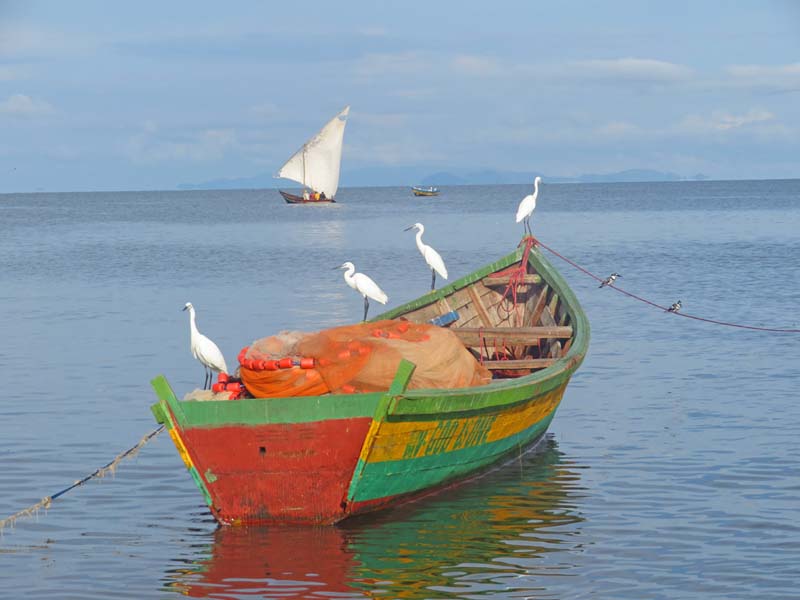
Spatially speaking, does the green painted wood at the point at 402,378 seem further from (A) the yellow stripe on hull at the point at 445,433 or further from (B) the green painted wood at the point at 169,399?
(B) the green painted wood at the point at 169,399

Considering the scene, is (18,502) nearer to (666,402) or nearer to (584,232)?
(666,402)

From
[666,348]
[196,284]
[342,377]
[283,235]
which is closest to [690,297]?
[666,348]

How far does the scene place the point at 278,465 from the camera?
37.1 feet

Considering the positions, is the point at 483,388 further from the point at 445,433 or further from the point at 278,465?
the point at 278,465

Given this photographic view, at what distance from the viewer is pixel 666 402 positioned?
18.2m

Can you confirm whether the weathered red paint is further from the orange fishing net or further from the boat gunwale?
the orange fishing net

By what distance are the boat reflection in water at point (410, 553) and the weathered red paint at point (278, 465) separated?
273 millimetres

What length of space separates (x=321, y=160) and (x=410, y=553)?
328ft

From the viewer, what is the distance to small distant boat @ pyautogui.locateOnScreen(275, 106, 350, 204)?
10462cm

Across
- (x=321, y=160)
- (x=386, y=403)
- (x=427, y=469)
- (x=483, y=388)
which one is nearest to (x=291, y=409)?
(x=386, y=403)

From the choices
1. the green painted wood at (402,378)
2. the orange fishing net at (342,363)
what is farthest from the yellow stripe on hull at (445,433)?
the orange fishing net at (342,363)

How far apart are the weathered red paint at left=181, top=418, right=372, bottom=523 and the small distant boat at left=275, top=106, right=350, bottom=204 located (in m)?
91.1

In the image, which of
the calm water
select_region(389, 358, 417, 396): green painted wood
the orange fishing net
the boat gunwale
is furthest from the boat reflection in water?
select_region(389, 358, 417, 396): green painted wood

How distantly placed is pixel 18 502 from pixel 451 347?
5030 mm
